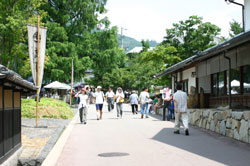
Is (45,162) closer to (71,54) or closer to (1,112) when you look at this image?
(1,112)

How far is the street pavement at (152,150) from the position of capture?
7873mm

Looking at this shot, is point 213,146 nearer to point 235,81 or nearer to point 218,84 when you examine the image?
point 235,81

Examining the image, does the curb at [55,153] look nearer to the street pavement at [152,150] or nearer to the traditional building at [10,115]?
the street pavement at [152,150]

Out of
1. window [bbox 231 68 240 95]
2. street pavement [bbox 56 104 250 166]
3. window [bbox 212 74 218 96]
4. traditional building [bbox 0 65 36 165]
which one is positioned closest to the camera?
traditional building [bbox 0 65 36 165]

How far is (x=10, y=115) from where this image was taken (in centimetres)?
883

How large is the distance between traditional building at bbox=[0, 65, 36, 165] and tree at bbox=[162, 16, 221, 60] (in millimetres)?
27589

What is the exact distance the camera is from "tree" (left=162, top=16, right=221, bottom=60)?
118ft

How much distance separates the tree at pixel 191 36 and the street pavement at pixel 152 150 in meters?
24.1

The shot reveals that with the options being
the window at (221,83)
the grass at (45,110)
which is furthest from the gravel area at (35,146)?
the window at (221,83)

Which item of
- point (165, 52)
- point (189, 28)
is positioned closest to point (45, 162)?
point (165, 52)

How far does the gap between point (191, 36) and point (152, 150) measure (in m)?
28.4

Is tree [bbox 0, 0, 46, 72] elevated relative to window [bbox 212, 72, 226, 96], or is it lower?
elevated

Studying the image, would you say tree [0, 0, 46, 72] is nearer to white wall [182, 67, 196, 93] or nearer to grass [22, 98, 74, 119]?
grass [22, 98, 74, 119]

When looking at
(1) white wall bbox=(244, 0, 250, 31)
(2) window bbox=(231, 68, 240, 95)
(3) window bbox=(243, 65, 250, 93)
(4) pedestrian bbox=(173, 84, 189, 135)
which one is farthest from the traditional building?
(1) white wall bbox=(244, 0, 250, 31)
